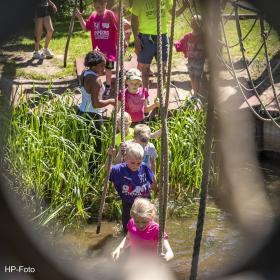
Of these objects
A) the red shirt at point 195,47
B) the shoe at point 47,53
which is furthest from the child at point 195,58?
the shoe at point 47,53

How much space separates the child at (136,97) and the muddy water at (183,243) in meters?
0.67

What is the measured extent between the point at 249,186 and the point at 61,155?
4.49 feet

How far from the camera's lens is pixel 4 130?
4398 mm

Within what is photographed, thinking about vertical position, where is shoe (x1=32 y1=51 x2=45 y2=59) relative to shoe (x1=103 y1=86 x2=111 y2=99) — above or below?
above

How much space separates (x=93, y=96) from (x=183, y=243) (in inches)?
37.9

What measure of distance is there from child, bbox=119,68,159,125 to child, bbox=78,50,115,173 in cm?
17

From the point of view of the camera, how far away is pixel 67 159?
435cm

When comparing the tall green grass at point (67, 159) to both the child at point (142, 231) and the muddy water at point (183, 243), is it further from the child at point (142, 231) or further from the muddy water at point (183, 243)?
the child at point (142, 231)

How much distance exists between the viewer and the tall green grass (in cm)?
423

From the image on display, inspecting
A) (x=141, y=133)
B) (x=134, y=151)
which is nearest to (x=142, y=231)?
(x=134, y=151)

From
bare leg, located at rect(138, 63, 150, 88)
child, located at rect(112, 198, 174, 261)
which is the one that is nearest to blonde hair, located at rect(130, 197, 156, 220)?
child, located at rect(112, 198, 174, 261)

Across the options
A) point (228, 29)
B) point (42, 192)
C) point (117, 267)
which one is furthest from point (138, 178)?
point (228, 29)

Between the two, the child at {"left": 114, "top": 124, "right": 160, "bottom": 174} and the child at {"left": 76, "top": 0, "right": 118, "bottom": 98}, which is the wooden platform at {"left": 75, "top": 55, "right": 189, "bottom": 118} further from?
the child at {"left": 114, "top": 124, "right": 160, "bottom": 174}

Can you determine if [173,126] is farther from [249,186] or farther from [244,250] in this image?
[244,250]
